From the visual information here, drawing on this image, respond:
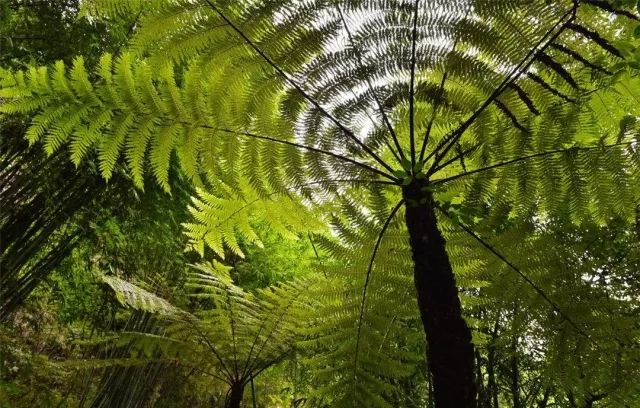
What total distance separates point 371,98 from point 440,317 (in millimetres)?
691

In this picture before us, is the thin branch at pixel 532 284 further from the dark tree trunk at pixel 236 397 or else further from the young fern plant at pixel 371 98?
the dark tree trunk at pixel 236 397

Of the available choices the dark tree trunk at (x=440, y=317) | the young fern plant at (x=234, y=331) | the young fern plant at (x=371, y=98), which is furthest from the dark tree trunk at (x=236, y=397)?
the dark tree trunk at (x=440, y=317)

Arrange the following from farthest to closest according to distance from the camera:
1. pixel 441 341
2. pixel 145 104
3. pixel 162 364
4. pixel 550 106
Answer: pixel 162 364, pixel 145 104, pixel 550 106, pixel 441 341

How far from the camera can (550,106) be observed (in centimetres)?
122

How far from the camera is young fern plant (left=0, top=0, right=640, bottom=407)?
117 centimetres

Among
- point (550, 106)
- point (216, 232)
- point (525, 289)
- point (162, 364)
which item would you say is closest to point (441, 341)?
point (525, 289)

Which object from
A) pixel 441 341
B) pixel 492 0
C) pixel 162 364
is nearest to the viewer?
pixel 441 341

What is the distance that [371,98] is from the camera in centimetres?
129

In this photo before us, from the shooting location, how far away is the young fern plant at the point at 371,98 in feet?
3.84

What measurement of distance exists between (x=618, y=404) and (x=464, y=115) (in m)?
0.91

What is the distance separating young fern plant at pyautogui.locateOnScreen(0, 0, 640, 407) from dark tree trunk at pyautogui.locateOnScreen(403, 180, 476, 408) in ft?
0.72

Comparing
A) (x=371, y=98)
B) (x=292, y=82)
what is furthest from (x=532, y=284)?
(x=292, y=82)

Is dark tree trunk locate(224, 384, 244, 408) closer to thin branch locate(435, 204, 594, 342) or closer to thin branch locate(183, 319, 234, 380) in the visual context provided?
thin branch locate(183, 319, 234, 380)

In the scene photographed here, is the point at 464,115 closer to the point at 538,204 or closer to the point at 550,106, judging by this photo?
the point at 550,106
